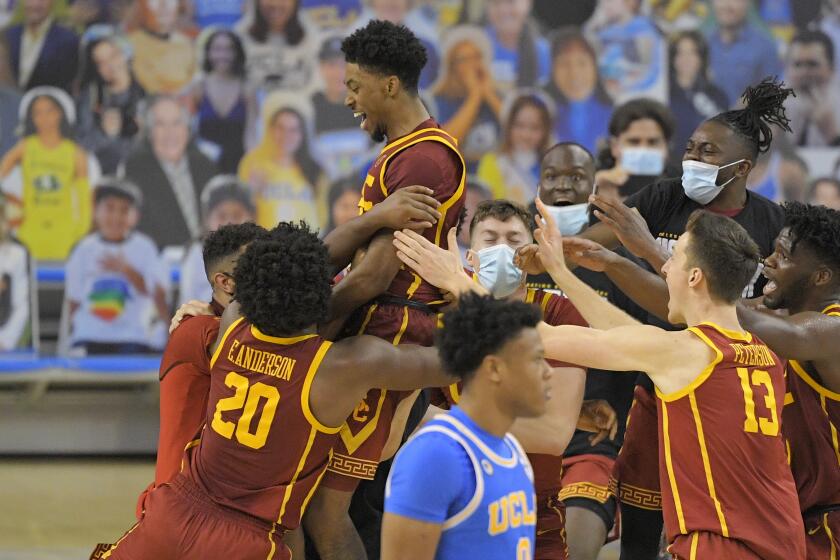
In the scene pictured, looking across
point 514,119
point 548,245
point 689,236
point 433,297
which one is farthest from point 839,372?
point 514,119

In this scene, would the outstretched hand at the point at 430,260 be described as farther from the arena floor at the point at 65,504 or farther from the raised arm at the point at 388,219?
the arena floor at the point at 65,504

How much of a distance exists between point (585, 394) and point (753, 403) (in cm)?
206

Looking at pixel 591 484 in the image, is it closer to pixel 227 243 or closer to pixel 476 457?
pixel 227 243

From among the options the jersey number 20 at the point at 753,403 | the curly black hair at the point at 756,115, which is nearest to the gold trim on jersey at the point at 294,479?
the jersey number 20 at the point at 753,403

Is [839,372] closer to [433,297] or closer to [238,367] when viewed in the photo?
[433,297]

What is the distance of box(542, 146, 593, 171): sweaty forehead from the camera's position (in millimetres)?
6734

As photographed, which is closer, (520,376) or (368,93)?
(520,376)

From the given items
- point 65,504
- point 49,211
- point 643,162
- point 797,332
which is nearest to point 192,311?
point 797,332

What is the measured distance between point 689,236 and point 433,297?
1.10 meters

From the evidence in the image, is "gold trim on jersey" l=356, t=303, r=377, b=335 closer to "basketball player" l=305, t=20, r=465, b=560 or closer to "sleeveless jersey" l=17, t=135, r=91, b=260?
"basketball player" l=305, t=20, r=465, b=560

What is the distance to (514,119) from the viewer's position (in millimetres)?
10531

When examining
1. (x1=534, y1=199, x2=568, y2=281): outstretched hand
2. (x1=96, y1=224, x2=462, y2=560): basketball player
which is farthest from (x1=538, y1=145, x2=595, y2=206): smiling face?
(x1=96, y1=224, x2=462, y2=560): basketball player

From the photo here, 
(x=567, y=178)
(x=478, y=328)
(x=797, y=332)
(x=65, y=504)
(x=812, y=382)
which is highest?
(x=567, y=178)

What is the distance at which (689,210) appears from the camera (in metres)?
5.94
